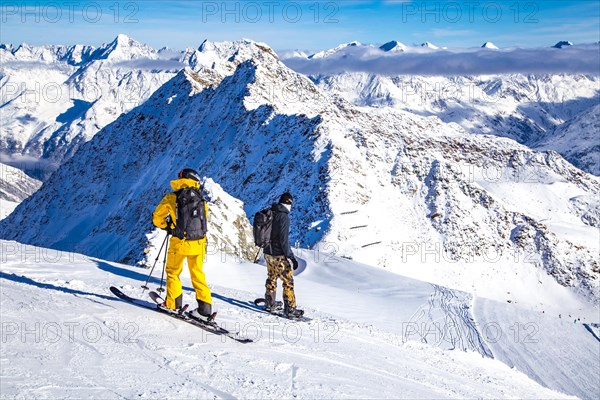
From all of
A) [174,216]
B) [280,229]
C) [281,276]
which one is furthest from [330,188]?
[174,216]

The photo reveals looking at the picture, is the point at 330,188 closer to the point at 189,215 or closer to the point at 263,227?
the point at 263,227

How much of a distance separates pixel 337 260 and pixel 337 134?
3338 cm

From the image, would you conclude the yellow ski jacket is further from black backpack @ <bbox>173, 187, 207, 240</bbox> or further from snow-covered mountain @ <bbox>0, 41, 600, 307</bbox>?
snow-covered mountain @ <bbox>0, 41, 600, 307</bbox>

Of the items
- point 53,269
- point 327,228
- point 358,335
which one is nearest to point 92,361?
point 358,335

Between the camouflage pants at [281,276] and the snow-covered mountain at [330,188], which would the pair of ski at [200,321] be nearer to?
the camouflage pants at [281,276]

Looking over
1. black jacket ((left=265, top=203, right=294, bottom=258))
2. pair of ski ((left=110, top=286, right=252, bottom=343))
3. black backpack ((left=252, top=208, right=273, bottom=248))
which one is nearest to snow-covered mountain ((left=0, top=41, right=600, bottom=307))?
black backpack ((left=252, top=208, right=273, bottom=248))

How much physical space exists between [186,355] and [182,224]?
250cm

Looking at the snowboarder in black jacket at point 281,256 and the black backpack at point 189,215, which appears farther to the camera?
the snowboarder in black jacket at point 281,256

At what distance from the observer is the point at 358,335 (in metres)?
12.3

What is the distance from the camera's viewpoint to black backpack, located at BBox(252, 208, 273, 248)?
40.0 ft

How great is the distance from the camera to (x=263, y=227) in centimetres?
1222

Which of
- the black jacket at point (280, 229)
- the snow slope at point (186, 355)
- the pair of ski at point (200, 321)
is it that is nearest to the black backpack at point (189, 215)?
the pair of ski at point (200, 321)

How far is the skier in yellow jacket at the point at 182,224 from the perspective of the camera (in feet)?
31.7

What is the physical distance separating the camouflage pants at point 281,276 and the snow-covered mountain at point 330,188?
43.7 ft
